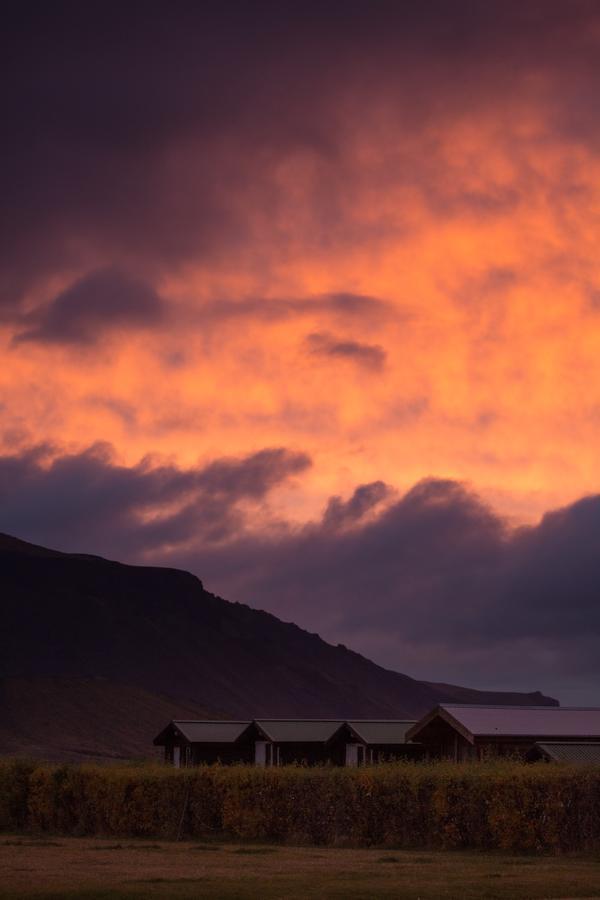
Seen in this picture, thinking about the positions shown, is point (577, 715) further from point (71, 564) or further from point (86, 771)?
point (71, 564)

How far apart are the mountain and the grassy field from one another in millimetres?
99198

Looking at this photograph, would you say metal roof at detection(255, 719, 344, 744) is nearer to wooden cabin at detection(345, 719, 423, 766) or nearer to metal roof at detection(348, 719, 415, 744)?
wooden cabin at detection(345, 719, 423, 766)

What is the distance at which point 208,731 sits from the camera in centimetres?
7375

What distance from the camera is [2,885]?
23.4m

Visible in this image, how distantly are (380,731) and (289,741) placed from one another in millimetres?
5399

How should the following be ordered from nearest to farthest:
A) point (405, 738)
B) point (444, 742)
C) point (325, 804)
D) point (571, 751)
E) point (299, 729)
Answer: point (325, 804) < point (571, 751) < point (444, 742) < point (405, 738) < point (299, 729)

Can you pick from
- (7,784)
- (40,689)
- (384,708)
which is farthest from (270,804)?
(384,708)

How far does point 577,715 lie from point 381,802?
1968 cm

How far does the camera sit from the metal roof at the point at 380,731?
208 feet

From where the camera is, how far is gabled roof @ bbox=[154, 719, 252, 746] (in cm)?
7194

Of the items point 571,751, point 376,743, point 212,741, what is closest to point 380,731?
point 376,743

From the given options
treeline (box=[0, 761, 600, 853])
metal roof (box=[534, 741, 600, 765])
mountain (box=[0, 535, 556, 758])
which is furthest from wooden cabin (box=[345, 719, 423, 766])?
mountain (box=[0, 535, 556, 758])

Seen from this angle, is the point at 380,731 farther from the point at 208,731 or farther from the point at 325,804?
the point at 325,804

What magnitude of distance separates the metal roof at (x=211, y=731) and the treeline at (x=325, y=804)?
29.1 meters
